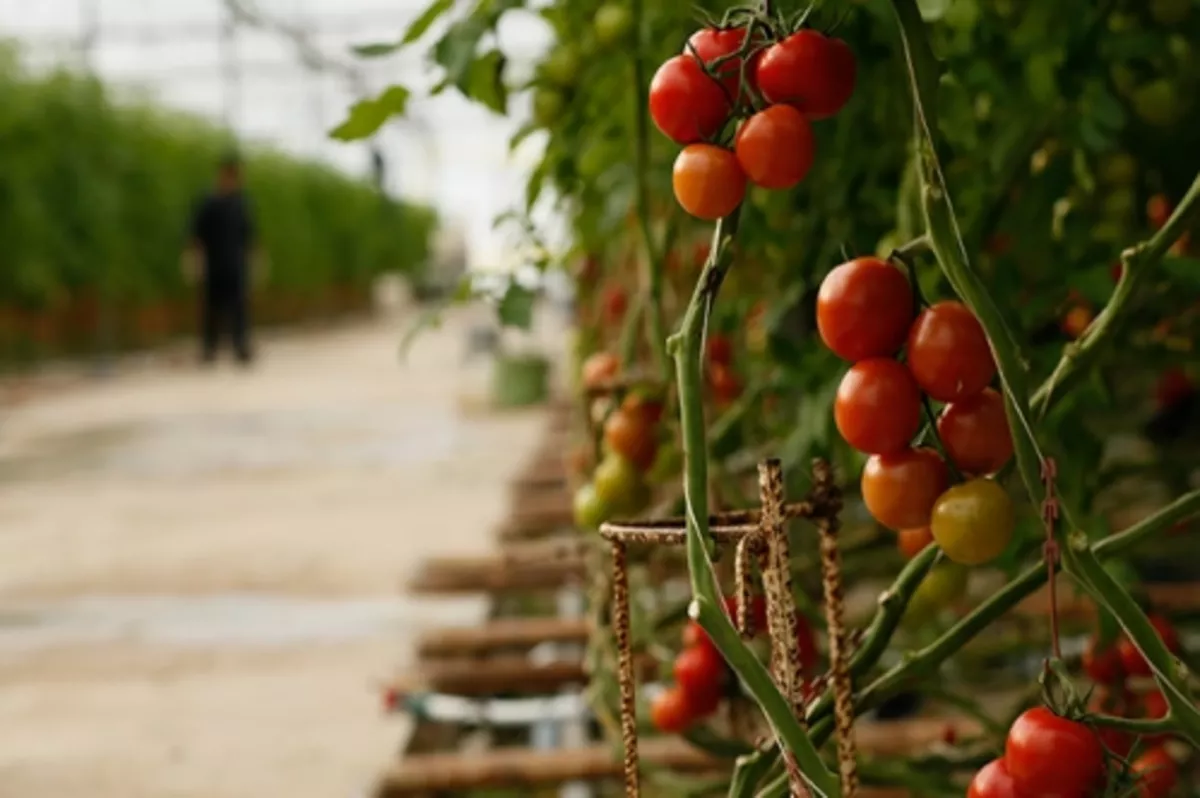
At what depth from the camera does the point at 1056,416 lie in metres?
0.77

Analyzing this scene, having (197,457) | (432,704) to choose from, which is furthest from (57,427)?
(432,704)

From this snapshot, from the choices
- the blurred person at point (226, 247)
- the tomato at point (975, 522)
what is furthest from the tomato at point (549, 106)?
the blurred person at point (226, 247)

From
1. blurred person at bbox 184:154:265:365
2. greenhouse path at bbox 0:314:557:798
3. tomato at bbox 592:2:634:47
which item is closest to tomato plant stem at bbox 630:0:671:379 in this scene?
tomato at bbox 592:2:634:47

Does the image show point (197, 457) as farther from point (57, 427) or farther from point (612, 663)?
point (612, 663)

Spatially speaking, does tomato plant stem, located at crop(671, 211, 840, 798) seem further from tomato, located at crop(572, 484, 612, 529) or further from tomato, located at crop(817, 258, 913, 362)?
tomato, located at crop(572, 484, 612, 529)

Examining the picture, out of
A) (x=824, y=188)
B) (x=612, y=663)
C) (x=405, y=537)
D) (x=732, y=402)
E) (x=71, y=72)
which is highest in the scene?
(x=71, y=72)

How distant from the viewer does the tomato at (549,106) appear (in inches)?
37.2

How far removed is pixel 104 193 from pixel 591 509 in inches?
381

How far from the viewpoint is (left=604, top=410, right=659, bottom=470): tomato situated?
0.93 m

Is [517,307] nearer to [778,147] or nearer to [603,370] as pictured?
[603,370]

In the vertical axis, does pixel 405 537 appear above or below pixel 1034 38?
below

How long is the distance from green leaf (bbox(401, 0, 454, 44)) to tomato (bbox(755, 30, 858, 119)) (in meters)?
0.26

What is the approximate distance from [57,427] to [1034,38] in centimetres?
642

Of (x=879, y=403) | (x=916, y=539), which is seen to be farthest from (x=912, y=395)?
(x=916, y=539)
